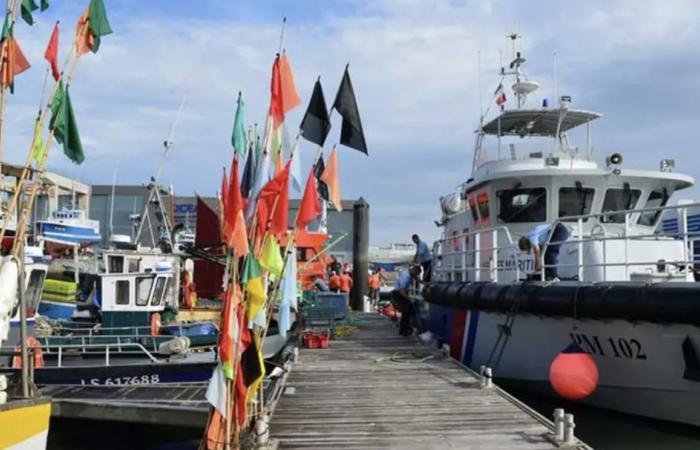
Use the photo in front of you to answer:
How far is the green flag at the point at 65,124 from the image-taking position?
672 centimetres

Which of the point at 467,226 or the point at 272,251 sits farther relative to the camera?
the point at 467,226

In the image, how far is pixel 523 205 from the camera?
1147 centimetres

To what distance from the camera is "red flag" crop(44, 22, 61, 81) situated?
7.26 metres

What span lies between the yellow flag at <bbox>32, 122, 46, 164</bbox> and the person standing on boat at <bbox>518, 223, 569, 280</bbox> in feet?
19.4

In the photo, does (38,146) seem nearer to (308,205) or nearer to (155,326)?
(308,205)

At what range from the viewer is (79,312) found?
19.1 metres

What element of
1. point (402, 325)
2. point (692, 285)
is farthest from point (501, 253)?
point (692, 285)

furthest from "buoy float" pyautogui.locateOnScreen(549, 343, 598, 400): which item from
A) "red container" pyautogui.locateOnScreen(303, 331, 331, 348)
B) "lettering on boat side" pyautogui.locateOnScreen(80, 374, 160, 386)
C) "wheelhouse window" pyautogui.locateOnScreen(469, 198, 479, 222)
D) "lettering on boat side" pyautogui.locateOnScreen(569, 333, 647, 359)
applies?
"lettering on boat side" pyautogui.locateOnScreen(80, 374, 160, 386)

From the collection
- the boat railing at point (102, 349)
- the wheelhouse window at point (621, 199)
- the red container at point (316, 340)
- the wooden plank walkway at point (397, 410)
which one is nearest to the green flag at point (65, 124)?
the wooden plank walkway at point (397, 410)

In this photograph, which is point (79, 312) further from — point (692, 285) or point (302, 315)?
point (692, 285)

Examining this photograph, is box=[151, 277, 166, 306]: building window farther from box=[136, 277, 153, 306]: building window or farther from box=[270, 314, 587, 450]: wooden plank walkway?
box=[270, 314, 587, 450]: wooden plank walkway

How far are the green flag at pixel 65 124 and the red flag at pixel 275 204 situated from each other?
2.55 meters

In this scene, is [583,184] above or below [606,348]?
above

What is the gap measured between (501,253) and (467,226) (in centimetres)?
246
